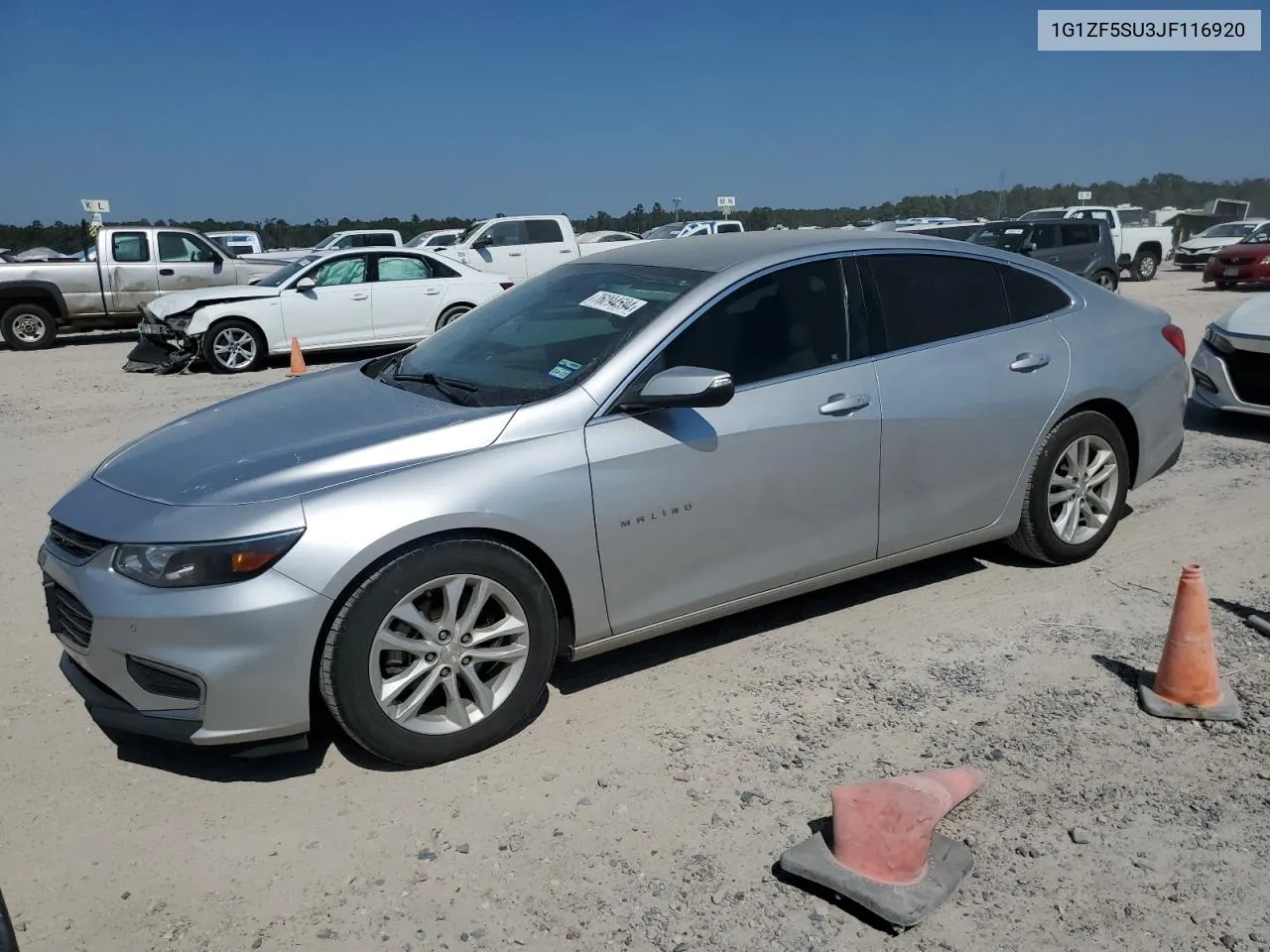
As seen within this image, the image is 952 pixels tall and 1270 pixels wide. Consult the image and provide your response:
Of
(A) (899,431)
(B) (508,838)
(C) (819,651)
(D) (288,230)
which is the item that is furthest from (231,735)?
(D) (288,230)

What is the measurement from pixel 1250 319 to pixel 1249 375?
16.3 inches

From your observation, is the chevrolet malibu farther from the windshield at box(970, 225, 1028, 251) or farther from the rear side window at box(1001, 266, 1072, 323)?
the windshield at box(970, 225, 1028, 251)

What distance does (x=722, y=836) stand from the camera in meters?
3.19

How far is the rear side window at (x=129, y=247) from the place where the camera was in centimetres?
1708

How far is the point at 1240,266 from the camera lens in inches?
880

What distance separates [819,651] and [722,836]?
1361 millimetres

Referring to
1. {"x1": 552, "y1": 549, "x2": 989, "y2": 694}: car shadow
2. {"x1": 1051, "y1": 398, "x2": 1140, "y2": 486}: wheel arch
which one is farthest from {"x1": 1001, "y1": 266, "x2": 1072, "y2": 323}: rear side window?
{"x1": 552, "y1": 549, "x2": 989, "y2": 694}: car shadow

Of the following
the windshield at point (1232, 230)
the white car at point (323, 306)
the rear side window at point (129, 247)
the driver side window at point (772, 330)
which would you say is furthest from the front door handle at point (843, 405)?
the windshield at point (1232, 230)

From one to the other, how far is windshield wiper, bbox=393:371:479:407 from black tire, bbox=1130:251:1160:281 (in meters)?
26.9

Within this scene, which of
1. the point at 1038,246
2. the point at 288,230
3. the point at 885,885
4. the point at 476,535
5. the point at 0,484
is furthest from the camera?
the point at 288,230

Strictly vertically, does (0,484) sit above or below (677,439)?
below

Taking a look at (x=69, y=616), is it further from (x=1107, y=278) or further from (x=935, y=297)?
(x=1107, y=278)

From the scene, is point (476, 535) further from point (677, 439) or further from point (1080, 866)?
point (1080, 866)

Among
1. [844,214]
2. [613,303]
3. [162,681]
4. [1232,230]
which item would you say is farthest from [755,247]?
[844,214]
